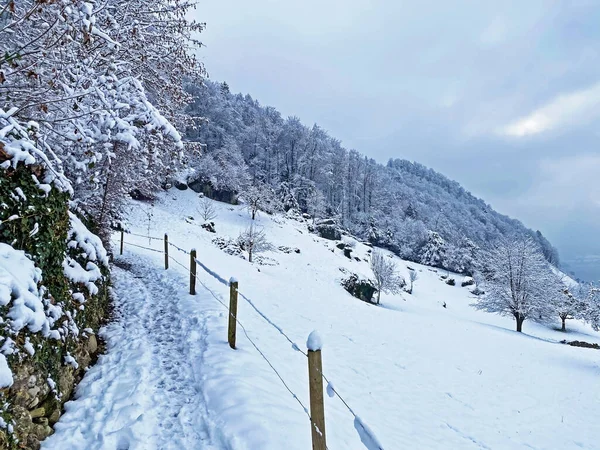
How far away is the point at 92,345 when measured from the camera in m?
4.75

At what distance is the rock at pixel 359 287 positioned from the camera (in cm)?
2575

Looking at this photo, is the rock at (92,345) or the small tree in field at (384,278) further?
the small tree in field at (384,278)

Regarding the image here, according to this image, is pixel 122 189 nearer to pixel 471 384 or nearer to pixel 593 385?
pixel 471 384

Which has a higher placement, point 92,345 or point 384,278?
point 384,278

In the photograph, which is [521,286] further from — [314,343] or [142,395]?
[142,395]

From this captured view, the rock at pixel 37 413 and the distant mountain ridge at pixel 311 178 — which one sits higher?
the distant mountain ridge at pixel 311 178

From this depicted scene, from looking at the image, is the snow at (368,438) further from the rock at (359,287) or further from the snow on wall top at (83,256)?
the rock at (359,287)

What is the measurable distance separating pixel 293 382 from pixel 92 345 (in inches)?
120

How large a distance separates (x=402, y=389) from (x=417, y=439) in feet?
6.10

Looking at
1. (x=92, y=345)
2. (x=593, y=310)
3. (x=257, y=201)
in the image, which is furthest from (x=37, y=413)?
(x=593, y=310)

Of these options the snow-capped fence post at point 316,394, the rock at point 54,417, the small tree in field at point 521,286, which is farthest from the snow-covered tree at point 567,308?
the rock at point 54,417

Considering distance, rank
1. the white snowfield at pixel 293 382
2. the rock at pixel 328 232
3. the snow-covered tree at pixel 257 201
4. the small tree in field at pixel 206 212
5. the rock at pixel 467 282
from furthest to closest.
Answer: the rock at pixel 467 282, the rock at pixel 328 232, the snow-covered tree at pixel 257 201, the small tree in field at pixel 206 212, the white snowfield at pixel 293 382

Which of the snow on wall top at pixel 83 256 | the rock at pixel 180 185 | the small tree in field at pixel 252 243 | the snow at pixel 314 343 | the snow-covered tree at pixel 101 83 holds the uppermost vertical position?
the rock at pixel 180 185

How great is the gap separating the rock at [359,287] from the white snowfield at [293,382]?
11360mm
